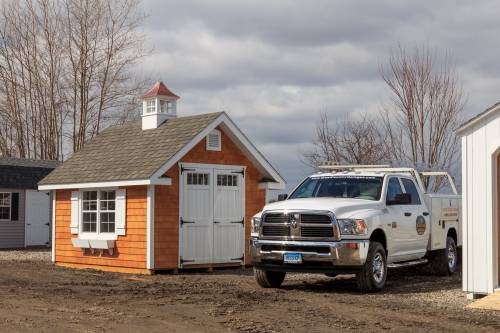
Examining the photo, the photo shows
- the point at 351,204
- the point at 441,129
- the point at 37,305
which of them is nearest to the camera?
the point at 37,305

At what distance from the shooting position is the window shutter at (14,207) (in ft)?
92.9

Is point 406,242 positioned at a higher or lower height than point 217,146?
lower

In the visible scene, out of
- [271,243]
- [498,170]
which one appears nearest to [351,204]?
[271,243]

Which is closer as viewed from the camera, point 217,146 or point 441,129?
point 217,146

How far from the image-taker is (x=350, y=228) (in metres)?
12.8

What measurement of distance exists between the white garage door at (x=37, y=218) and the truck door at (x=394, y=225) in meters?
17.9

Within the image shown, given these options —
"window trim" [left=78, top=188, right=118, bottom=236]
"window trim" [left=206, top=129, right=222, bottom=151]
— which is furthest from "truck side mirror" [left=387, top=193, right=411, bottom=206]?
"window trim" [left=78, top=188, right=118, bottom=236]

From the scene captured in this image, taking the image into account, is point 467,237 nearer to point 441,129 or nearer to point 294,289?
point 294,289

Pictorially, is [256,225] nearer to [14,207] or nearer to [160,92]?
[160,92]

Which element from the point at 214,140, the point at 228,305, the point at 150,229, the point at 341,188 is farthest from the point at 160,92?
the point at 228,305

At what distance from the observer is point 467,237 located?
12.4 m

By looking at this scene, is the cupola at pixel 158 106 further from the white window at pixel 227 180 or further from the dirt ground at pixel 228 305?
the dirt ground at pixel 228 305

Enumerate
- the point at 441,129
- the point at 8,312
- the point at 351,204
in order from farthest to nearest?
the point at 441,129 < the point at 351,204 < the point at 8,312

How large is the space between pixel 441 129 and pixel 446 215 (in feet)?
35.1
